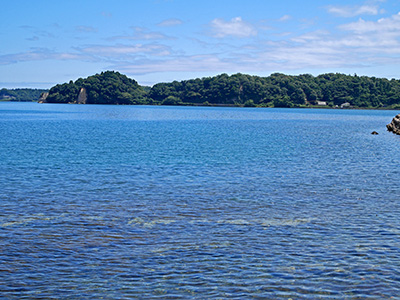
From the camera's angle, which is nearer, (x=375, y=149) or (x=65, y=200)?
(x=65, y=200)

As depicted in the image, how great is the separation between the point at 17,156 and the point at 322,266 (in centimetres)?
3757

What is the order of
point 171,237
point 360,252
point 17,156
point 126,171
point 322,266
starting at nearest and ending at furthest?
1. point 322,266
2. point 360,252
3. point 171,237
4. point 126,171
5. point 17,156

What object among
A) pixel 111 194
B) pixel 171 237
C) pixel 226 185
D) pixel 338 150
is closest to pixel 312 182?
pixel 226 185

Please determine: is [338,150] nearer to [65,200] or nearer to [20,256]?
[65,200]

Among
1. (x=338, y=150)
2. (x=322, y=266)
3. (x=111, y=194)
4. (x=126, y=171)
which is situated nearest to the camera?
(x=322, y=266)

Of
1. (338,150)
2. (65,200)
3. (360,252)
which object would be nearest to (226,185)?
(65,200)

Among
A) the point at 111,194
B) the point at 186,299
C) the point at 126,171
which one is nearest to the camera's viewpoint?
the point at 186,299

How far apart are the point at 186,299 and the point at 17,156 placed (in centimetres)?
3731

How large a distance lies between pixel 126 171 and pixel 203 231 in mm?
17581

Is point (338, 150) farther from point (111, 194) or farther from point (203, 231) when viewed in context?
point (203, 231)

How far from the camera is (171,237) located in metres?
17.8

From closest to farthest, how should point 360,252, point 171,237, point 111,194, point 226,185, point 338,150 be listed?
point 360,252 < point 171,237 < point 111,194 < point 226,185 < point 338,150

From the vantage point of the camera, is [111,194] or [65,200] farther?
[111,194]

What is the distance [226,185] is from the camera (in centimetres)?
2917
